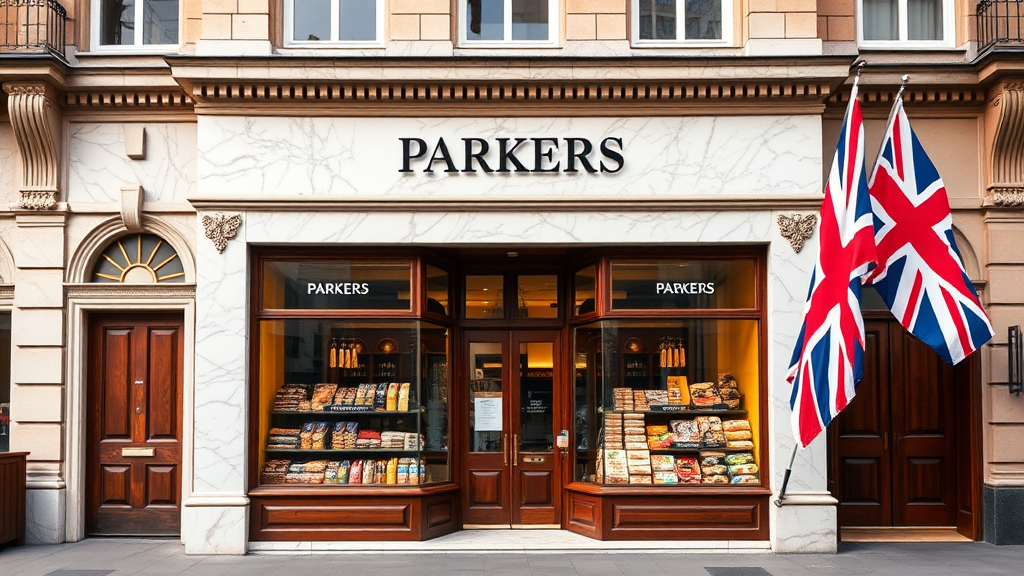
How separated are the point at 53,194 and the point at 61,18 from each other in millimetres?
2240

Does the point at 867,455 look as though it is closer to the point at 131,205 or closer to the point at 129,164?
the point at 131,205

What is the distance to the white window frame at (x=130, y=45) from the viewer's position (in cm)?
1172

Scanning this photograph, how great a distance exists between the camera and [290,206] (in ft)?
35.9

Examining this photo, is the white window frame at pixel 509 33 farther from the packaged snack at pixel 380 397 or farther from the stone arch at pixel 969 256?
the stone arch at pixel 969 256

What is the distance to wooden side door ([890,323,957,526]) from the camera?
38.9ft

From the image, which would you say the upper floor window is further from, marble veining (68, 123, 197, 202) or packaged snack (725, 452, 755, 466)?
packaged snack (725, 452, 755, 466)

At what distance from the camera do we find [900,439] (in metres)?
11.9

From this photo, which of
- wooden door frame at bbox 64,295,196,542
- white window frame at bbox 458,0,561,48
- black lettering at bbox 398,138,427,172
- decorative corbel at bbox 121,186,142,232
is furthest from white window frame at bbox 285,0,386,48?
wooden door frame at bbox 64,295,196,542

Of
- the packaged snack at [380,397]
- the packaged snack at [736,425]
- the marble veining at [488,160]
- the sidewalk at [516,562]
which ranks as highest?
the marble veining at [488,160]

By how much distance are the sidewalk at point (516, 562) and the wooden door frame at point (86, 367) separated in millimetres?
662

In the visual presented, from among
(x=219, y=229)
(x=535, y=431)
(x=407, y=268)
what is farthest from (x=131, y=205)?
(x=535, y=431)

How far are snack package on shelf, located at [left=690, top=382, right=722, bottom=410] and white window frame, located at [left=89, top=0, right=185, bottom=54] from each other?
784cm

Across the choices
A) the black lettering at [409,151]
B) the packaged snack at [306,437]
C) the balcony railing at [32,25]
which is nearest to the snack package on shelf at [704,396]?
A: the black lettering at [409,151]

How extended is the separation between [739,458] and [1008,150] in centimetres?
510
